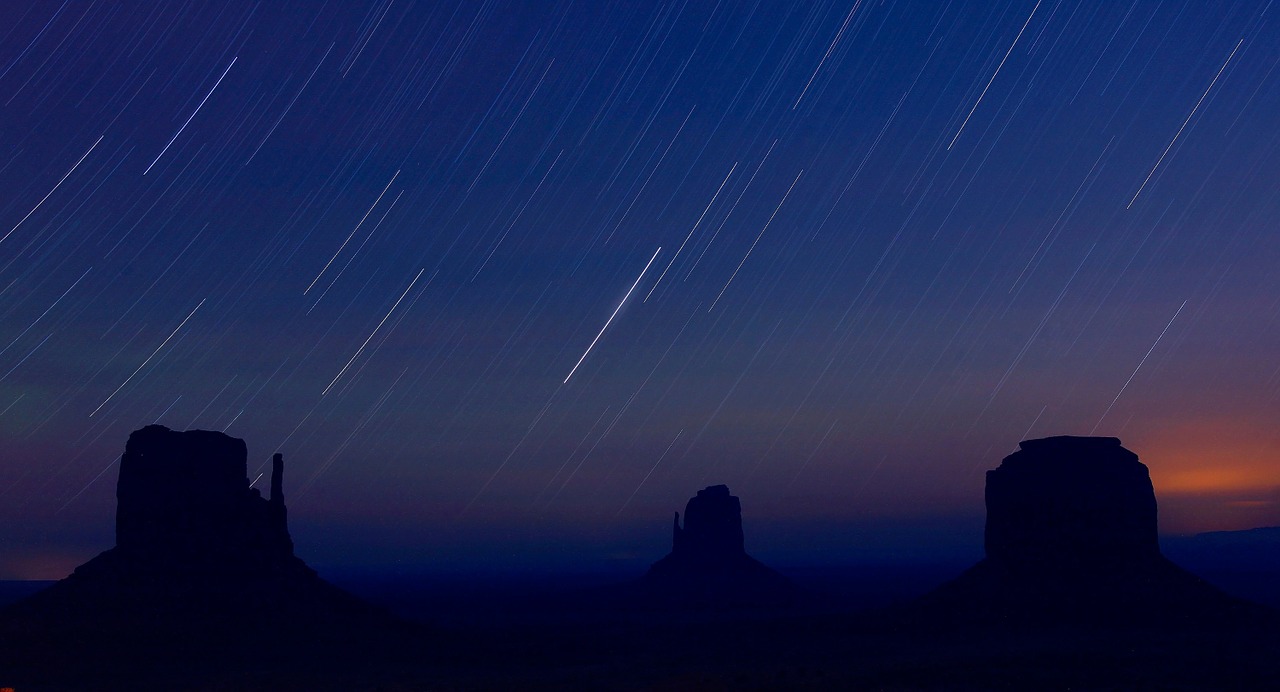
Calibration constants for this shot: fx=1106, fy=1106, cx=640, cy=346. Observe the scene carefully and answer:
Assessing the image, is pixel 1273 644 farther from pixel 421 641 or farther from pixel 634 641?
pixel 421 641

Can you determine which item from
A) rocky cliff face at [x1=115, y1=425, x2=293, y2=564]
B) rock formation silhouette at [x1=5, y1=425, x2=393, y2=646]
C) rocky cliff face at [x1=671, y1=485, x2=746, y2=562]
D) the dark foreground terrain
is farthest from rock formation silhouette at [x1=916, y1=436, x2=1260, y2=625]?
rocky cliff face at [x1=671, y1=485, x2=746, y2=562]

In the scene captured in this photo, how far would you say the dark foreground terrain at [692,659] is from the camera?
5712cm

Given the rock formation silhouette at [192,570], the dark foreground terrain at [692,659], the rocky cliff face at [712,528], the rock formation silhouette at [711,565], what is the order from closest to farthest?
the dark foreground terrain at [692,659] → the rock formation silhouette at [192,570] → the rock formation silhouette at [711,565] → the rocky cliff face at [712,528]

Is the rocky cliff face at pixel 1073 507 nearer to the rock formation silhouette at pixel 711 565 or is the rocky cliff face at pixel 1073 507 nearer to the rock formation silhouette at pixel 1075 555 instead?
the rock formation silhouette at pixel 1075 555

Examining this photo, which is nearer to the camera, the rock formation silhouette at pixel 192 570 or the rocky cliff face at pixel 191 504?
the rock formation silhouette at pixel 192 570

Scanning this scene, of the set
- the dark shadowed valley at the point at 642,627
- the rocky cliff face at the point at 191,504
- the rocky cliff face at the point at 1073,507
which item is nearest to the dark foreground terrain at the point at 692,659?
the dark shadowed valley at the point at 642,627

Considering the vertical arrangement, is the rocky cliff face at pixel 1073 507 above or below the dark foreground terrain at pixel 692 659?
above

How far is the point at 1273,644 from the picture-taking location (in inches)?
2790

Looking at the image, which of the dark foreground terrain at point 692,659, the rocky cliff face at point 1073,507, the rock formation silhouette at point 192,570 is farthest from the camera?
the rocky cliff face at point 1073,507

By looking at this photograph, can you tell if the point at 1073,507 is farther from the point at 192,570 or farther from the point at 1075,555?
the point at 192,570

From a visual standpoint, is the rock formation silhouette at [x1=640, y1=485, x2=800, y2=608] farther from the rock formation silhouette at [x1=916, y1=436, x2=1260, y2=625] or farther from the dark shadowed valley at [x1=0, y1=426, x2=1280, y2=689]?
the rock formation silhouette at [x1=916, y1=436, x2=1260, y2=625]

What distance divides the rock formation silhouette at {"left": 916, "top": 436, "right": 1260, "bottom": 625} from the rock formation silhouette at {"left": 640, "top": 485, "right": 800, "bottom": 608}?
67.7 m

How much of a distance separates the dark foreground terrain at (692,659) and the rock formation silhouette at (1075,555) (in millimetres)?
3000

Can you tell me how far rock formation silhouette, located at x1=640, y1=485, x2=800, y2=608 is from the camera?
165 m
